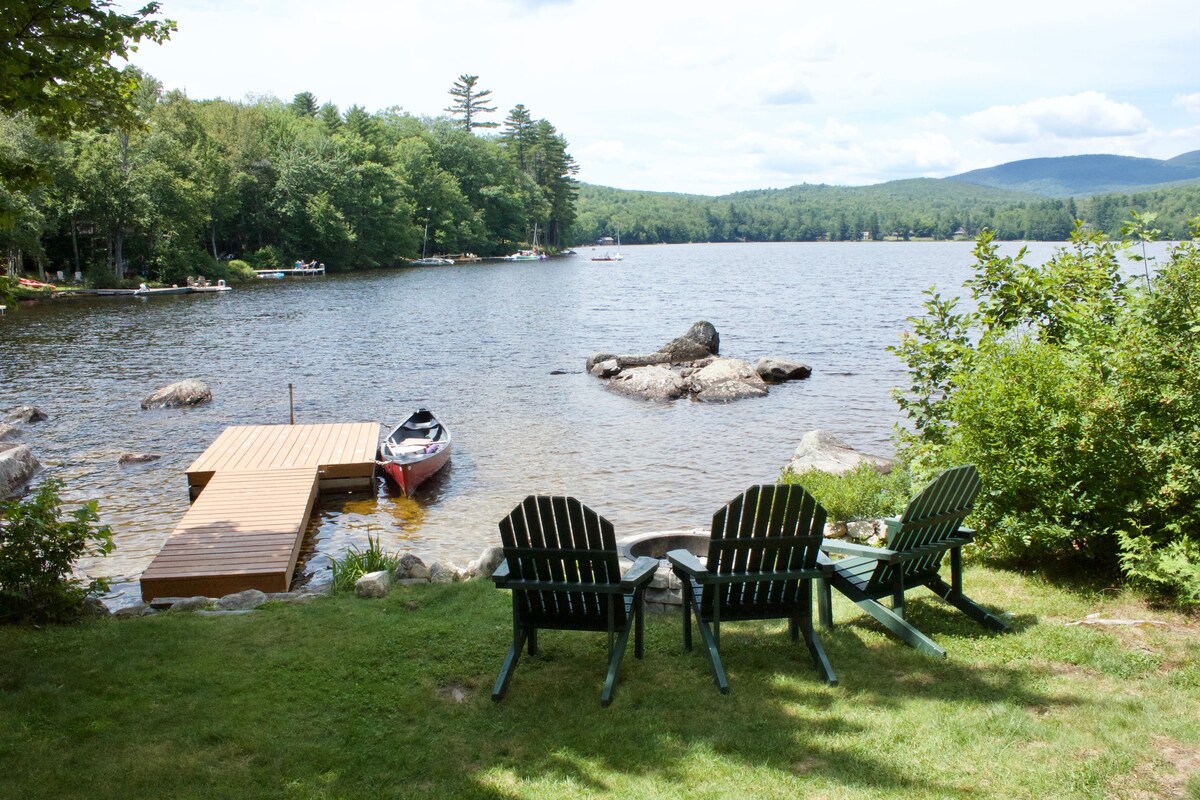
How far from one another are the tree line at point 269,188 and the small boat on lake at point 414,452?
6502 mm

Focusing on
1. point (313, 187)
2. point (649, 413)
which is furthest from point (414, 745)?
point (313, 187)

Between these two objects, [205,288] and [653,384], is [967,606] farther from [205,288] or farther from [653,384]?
[205,288]

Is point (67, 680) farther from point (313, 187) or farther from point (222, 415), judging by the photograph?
point (313, 187)

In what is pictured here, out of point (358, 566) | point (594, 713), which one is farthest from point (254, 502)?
point (594, 713)

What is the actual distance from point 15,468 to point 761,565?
539 inches

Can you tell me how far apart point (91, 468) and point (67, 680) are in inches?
457

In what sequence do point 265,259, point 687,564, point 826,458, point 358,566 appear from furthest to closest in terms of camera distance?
point 265,259, point 826,458, point 358,566, point 687,564

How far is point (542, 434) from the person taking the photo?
1797 centimetres

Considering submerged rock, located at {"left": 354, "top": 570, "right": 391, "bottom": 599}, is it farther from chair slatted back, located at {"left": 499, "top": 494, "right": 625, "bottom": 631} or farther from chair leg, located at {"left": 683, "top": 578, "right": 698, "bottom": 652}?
chair leg, located at {"left": 683, "top": 578, "right": 698, "bottom": 652}

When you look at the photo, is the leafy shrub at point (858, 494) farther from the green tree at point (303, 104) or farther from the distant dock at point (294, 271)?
the green tree at point (303, 104)

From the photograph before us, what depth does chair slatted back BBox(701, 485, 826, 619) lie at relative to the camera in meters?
5.13

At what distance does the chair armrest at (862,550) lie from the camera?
5.45 m

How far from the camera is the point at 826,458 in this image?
13406 mm

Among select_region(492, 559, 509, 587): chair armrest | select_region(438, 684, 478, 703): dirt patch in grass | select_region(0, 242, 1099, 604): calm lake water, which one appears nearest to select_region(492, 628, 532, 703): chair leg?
select_region(438, 684, 478, 703): dirt patch in grass
